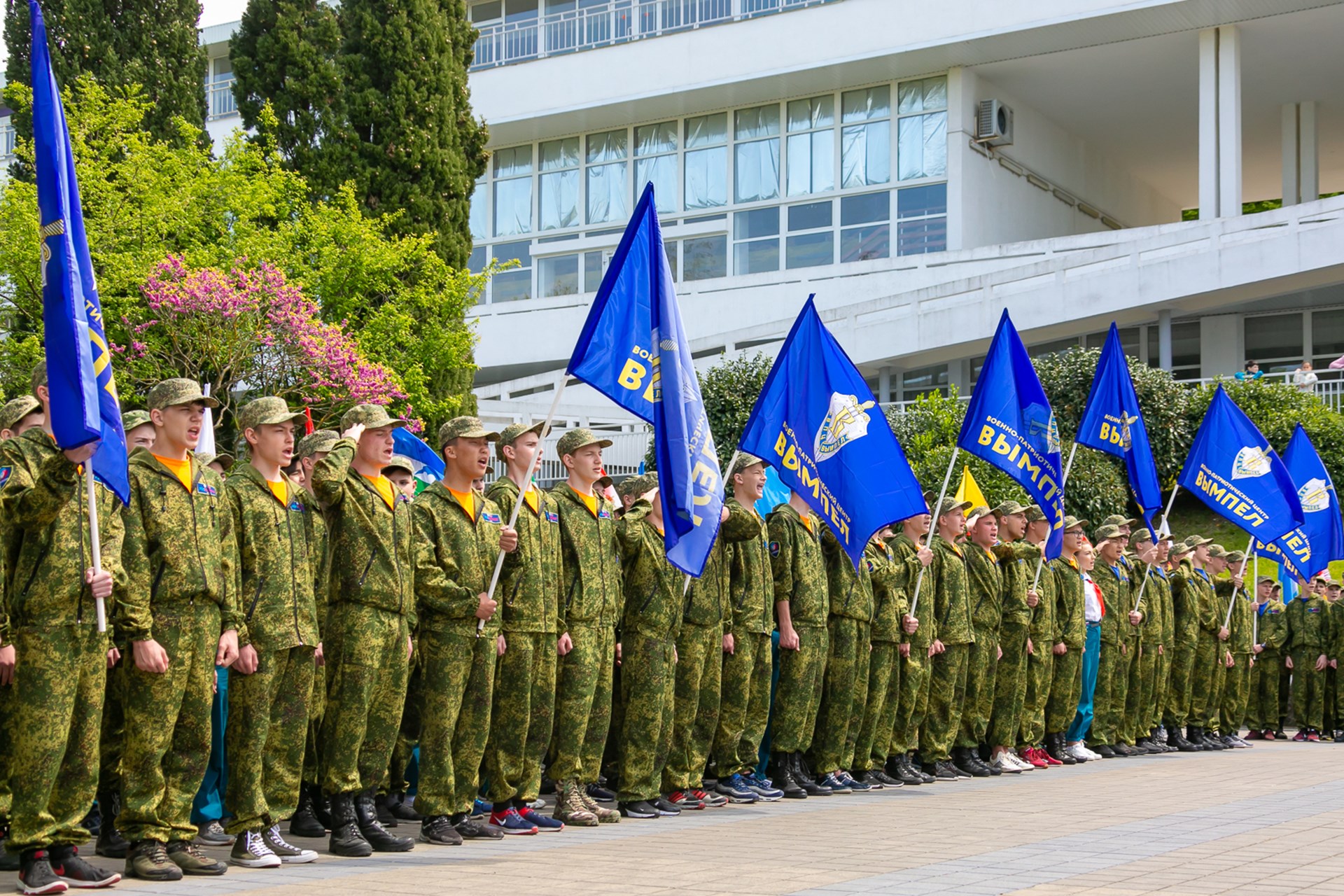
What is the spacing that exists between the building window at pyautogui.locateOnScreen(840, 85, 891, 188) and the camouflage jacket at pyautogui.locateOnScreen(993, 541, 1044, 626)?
71.2 feet

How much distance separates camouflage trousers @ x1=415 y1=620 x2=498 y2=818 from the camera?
25.9ft

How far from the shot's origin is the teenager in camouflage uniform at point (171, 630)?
21.7 ft

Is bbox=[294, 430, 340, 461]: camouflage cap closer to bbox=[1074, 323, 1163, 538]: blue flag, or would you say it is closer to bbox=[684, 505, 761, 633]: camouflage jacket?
bbox=[684, 505, 761, 633]: camouflage jacket

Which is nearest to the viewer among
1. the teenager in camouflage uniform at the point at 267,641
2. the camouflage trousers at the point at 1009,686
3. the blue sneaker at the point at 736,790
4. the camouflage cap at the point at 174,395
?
the camouflage cap at the point at 174,395

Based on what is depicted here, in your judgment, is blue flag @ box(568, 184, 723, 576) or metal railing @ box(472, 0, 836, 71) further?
metal railing @ box(472, 0, 836, 71)

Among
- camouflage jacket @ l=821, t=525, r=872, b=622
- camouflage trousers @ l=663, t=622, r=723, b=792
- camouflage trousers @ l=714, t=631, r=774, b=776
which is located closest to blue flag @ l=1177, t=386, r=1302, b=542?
camouflage jacket @ l=821, t=525, r=872, b=622

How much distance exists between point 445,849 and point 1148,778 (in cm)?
629

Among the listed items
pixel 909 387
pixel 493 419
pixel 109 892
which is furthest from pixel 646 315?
pixel 909 387

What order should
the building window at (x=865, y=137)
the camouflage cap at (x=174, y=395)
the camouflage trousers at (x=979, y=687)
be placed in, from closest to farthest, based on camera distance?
the camouflage cap at (x=174, y=395)
the camouflage trousers at (x=979, y=687)
the building window at (x=865, y=137)

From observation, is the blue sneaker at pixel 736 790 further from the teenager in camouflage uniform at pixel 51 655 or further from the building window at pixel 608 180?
the building window at pixel 608 180

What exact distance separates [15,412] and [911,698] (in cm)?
647

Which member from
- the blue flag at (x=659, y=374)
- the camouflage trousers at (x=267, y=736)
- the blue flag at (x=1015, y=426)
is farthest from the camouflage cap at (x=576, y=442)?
the blue flag at (x=1015, y=426)

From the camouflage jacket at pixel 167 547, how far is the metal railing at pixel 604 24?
91.5 feet

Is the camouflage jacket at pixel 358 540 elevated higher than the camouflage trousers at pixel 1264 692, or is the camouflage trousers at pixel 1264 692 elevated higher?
the camouflage jacket at pixel 358 540
